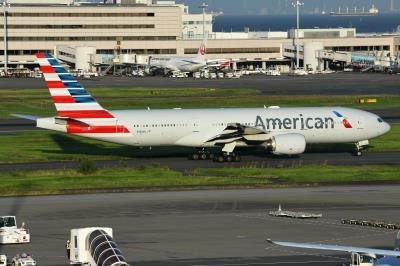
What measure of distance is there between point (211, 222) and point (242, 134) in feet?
90.4

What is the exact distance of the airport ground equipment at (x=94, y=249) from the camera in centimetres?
3297

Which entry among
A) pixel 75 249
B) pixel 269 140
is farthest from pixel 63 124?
pixel 75 249

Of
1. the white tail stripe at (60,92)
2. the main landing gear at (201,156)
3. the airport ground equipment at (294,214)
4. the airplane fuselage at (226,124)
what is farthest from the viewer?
the main landing gear at (201,156)

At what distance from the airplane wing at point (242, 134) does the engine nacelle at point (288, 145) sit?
1.15 m

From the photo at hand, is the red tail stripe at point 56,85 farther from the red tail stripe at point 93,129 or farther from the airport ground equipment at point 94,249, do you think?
the airport ground equipment at point 94,249

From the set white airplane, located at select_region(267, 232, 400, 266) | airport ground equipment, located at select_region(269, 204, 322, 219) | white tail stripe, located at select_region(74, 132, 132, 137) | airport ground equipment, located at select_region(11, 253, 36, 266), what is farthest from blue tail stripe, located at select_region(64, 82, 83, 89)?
white airplane, located at select_region(267, 232, 400, 266)

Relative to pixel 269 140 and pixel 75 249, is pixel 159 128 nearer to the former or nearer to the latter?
pixel 269 140

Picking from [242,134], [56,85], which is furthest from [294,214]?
[56,85]

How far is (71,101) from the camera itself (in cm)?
8206

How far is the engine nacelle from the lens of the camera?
8306 cm

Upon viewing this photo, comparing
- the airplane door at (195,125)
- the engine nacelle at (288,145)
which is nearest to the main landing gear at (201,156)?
the airplane door at (195,125)

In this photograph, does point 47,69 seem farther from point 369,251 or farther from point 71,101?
point 369,251

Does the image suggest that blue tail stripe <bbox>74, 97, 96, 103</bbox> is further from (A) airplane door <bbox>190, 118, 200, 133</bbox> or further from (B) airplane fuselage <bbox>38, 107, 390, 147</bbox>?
(A) airplane door <bbox>190, 118, 200, 133</bbox>

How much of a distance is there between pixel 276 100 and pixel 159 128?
193ft
